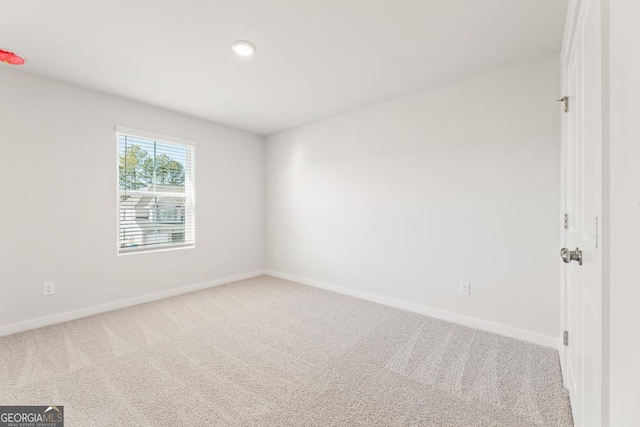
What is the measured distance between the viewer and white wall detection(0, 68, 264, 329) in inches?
100

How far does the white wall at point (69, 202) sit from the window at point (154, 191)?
106 millimetres

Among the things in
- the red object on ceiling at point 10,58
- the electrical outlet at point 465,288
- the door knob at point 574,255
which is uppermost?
the red object on ceiling at point 10,58

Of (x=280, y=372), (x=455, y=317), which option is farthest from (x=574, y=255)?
(x=280, y=372)

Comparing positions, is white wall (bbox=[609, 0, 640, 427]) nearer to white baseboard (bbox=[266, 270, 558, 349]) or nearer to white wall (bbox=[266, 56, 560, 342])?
white wall (bbox=[266, 56, 560, 342])

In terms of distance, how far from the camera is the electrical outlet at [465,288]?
272 cm

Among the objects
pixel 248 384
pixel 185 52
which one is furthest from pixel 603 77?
pixel 185 52

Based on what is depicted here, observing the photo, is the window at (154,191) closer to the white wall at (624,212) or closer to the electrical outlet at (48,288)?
the electrical outlet at (48,288)

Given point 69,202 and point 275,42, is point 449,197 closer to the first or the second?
point 275,42

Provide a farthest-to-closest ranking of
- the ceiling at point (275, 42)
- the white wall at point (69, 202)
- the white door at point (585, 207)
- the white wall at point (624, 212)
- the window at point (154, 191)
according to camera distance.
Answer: the window at point (154, 191) < the white wall at point (69, 202) < the ceiling at point (275, 42) < the white door at point (585, 207) < the white wall at point (624, 212)

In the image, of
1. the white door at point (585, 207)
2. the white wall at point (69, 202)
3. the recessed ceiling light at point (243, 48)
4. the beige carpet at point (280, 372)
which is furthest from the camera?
the white wall at point (69, 202)

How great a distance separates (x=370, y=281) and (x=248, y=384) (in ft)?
6.59

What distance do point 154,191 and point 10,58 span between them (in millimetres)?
1682

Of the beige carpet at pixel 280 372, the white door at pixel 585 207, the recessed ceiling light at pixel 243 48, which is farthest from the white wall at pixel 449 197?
the recessed ceiling light at pixel 243 48

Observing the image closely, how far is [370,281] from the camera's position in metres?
3.47
